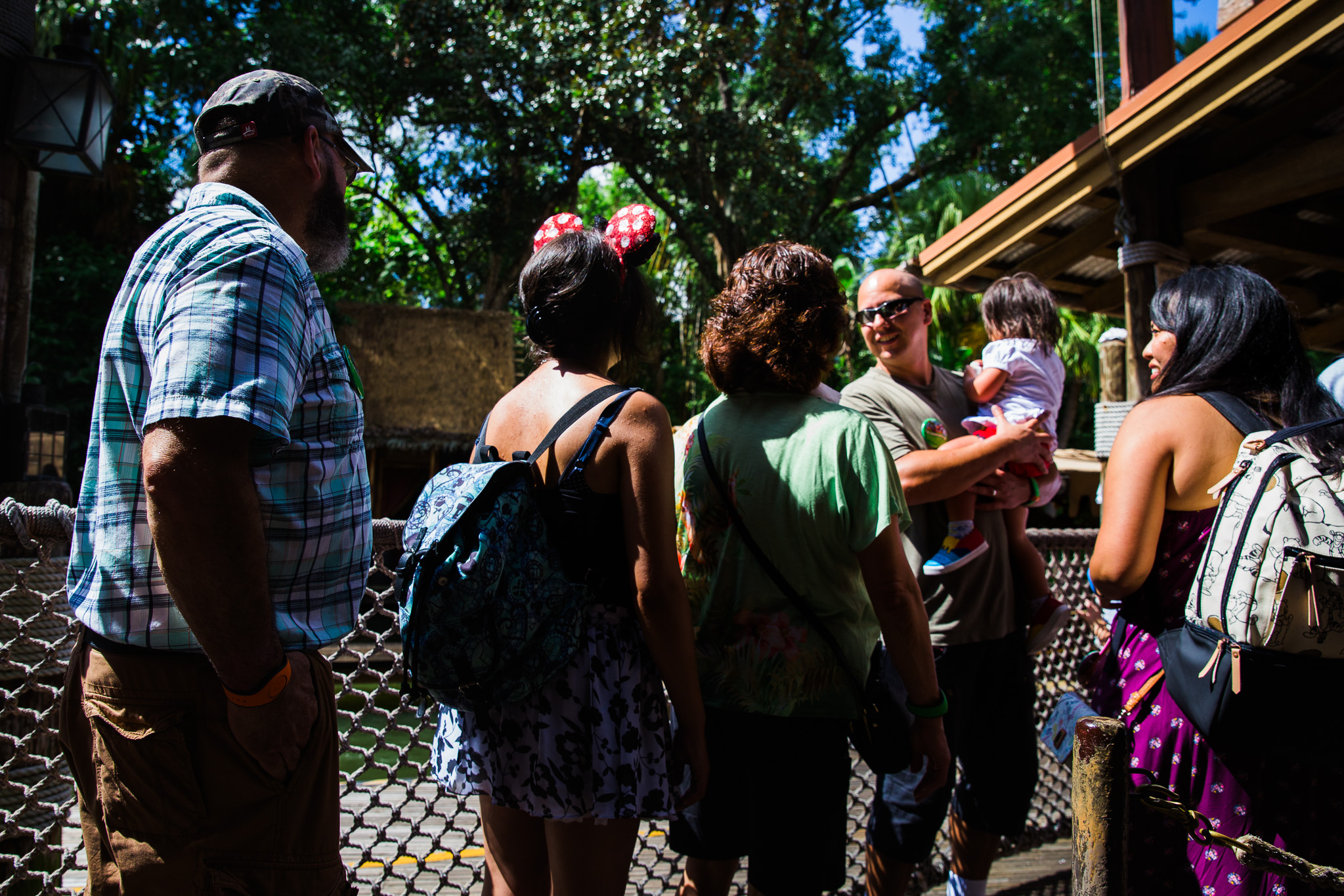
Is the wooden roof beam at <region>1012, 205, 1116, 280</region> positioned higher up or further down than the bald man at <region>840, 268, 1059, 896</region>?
higher up

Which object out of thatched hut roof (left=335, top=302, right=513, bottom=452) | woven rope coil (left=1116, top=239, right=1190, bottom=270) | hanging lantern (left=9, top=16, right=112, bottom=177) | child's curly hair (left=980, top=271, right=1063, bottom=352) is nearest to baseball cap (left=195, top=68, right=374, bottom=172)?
child's curly hair (left=980, top=271, right=1063, bottom=352)

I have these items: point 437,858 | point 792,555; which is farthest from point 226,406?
point 437,858

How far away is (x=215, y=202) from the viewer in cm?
147

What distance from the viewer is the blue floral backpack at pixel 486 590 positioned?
153 centimetres

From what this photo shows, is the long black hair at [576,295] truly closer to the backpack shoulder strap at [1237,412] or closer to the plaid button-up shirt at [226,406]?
the plaid button-up shirt at [226,406]

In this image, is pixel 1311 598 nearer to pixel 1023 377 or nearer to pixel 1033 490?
pixel 1033 490

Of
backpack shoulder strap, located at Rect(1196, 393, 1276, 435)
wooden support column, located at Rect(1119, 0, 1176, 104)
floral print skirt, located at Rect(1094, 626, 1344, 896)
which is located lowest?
floral print skirt, located at Rect(1094, 626, 1344, 896)

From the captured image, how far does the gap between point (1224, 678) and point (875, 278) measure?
1548mm

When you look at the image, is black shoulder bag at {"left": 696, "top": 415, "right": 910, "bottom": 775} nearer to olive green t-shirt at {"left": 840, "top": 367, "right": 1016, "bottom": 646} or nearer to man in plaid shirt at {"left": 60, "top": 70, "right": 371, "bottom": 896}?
olive green t-shirt at {"left": 840, "top": 367, "right": 1016, "bottom": 646}

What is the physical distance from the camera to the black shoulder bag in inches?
76.5

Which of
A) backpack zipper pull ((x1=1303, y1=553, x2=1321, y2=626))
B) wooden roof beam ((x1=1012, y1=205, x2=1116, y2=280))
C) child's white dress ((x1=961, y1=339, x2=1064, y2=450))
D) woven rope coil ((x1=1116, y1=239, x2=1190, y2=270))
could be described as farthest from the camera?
wooden roof beam ((x1=1012, y1=205, x2=1116, y2=280))

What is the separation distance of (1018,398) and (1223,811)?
144cm

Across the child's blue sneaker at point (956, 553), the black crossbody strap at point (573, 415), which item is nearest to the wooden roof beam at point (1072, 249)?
the child's blue sneaker at point (956, 553)

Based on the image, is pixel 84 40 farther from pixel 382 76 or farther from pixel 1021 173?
pixel 1021 173
